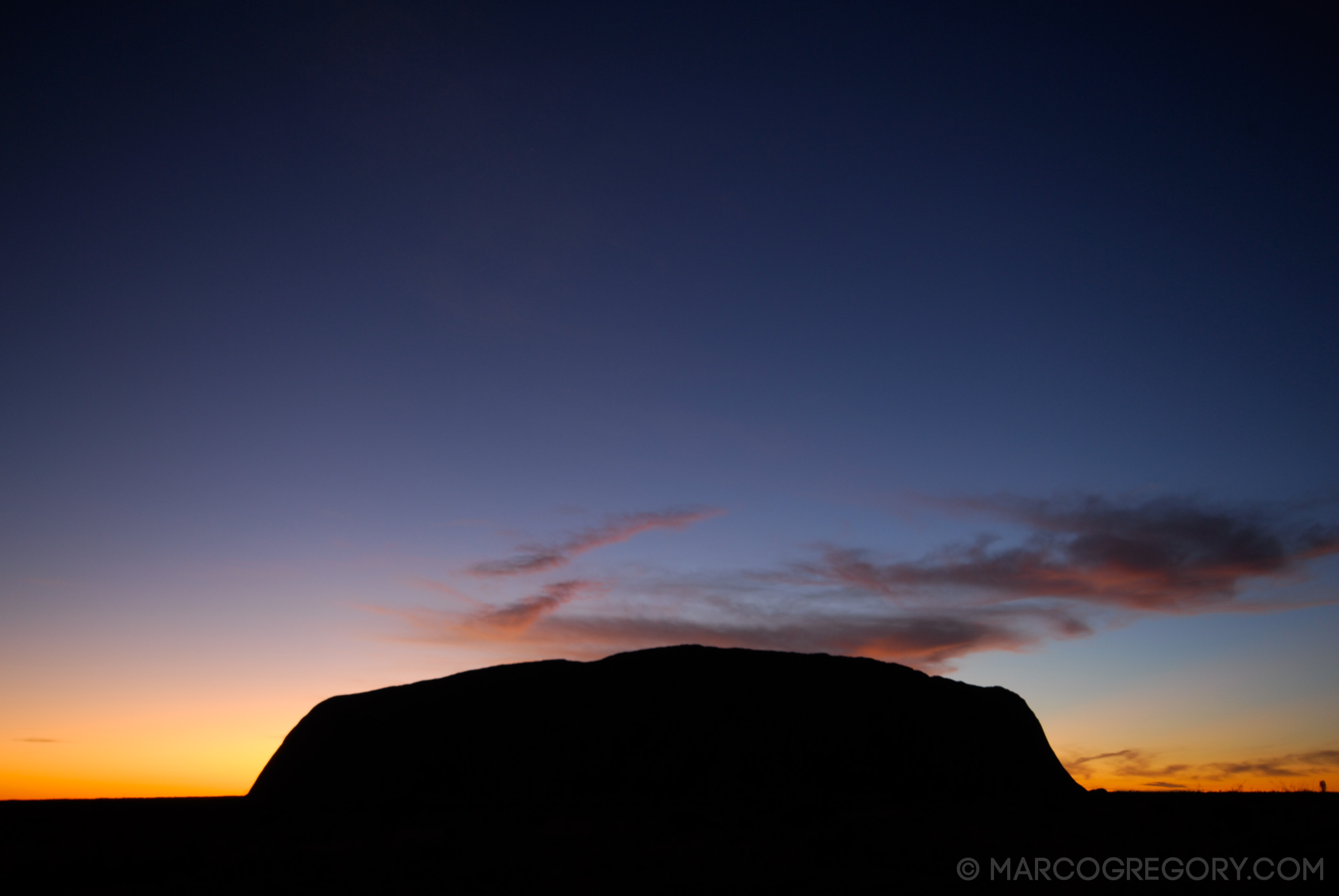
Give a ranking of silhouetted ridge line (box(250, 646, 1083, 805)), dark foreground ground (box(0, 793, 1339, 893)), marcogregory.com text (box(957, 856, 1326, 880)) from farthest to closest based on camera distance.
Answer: silhouetted ridge line (box(250, 646, 1083, 805)) < dark foreground ground (box(0, 793, 1339, 893)) < marcogregory.com text (box(957, 856, 1326, 880))

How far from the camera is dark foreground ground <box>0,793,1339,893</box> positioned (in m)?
9.38

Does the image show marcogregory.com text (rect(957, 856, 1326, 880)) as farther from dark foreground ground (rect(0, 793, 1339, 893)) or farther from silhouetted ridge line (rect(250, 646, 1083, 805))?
silhouetted ridge line (rect(250, 646, 1083, 805))

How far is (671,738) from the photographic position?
62.1 ft

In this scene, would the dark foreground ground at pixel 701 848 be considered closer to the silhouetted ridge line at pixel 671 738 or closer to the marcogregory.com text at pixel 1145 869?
the marcogregory.com text at pixel 1145 869

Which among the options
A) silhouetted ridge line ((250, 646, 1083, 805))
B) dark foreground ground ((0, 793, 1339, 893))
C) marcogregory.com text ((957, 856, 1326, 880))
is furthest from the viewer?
silhouetted ridge line ((250, 646, 1083, 805))

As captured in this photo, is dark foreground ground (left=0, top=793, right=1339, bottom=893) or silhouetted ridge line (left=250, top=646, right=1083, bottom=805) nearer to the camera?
dark foreground ground (left=0, top=793, right=1339, bottom=893)

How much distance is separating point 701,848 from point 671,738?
791 cm

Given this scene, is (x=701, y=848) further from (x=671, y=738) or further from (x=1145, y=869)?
(x=671, y=738)

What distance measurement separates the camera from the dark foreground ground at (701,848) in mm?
9375

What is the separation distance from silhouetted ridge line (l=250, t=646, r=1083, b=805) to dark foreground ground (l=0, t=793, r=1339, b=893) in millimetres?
3528

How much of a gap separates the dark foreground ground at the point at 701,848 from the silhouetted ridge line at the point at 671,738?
3528mm

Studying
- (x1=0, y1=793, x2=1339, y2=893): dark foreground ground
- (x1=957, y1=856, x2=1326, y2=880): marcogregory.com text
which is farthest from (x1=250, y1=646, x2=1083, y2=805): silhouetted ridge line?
(x1=957, y1=856, x2=1326, y2=880): marcogregory.com text

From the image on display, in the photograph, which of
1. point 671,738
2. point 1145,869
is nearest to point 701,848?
point 1145,869

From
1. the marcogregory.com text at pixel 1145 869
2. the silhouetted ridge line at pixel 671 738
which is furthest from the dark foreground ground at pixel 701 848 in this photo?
the silhouetted ridge line at pixel 671 738
